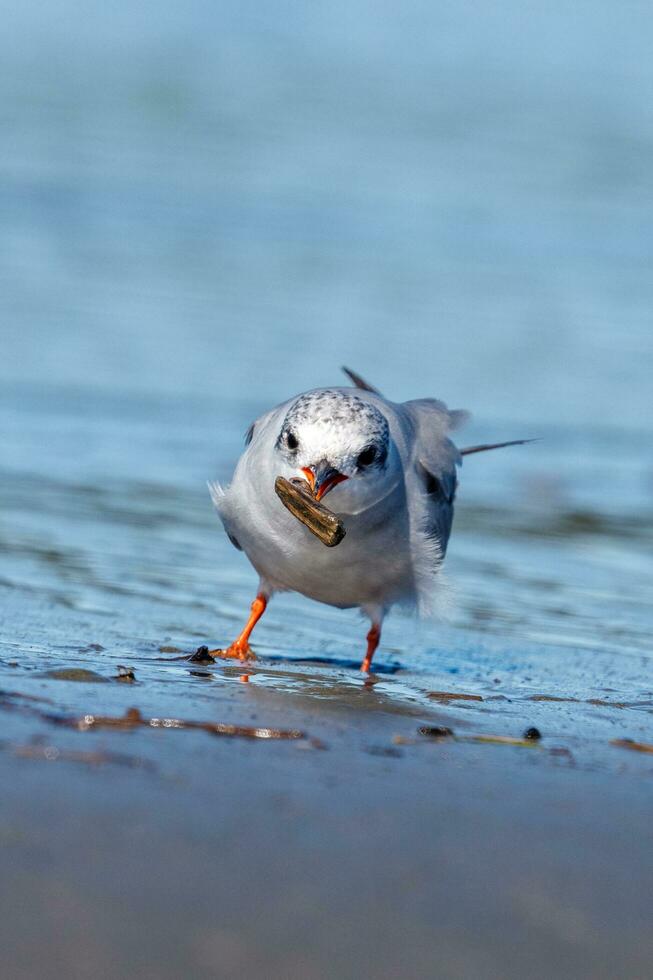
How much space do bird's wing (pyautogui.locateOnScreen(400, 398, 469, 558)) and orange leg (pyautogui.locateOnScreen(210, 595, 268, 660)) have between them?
0.70m

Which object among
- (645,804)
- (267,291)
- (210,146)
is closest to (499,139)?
(210,146)

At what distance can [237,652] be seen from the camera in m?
5.25

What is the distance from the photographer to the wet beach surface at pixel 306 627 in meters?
2.58

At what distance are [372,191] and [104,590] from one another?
17.8 meters

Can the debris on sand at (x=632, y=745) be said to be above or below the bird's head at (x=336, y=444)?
below

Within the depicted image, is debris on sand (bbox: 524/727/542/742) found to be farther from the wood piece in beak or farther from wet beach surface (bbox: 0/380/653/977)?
the wood piece in beak

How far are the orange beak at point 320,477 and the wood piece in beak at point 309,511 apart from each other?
29 millimetres

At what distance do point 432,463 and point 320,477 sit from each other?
112 cm

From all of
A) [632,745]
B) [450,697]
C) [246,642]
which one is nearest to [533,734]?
[632,745]

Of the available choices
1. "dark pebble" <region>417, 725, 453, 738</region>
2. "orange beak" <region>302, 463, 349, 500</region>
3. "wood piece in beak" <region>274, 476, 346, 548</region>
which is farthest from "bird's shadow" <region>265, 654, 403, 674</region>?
"dark pebble" <region>417, 725, 453, 738</region>

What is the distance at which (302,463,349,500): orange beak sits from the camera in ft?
15.7

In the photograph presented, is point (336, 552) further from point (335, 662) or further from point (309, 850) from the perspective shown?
point (309, 850)

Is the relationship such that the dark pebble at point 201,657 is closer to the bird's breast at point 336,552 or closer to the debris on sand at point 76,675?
the bird's breast at point 336,552

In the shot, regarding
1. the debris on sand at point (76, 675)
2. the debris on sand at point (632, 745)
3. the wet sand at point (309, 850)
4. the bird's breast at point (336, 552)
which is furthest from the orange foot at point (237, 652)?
the debris on sand at point (632, 745)
